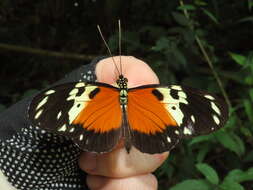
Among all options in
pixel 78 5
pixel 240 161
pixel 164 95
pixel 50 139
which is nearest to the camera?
pixel 164 95

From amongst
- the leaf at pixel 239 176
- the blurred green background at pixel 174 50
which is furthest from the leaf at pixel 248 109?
the leaf at pixel 239 176

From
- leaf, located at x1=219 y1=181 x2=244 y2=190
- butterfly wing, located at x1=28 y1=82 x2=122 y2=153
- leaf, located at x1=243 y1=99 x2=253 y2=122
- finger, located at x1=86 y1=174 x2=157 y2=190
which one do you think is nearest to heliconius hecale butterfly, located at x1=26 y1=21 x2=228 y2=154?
butterfly wing, located at x1=28 y1=82 x2=122 y2=153

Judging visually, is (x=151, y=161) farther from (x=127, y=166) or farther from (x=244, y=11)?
(x=244, y=11)

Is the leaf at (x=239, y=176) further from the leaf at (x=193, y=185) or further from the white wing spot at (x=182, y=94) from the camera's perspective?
the white wing spot at (x=182, y=94)

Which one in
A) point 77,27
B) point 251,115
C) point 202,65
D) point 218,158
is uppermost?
point 77,27

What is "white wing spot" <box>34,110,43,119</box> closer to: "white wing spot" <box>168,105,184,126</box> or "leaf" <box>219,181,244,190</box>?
"white wing spot" <box>168,105,184,126</box>

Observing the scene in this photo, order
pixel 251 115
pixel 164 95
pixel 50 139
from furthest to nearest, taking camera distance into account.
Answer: pixel 251 115
pixel 50 139
pixel 164 95

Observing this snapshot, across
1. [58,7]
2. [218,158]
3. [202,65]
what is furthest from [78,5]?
[218,158]
